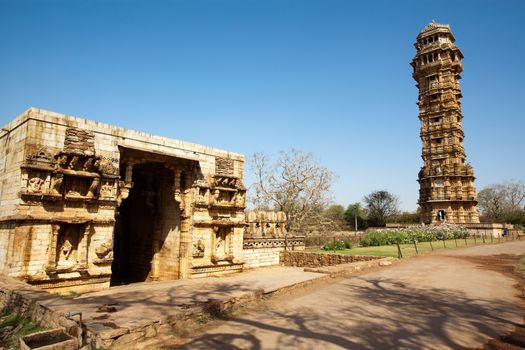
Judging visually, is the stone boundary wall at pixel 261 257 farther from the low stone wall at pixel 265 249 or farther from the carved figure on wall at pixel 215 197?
the carved figure on wall at pixel 215 197

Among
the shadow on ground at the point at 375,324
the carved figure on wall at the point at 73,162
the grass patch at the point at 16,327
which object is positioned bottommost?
the grass patch at the point at 16,327

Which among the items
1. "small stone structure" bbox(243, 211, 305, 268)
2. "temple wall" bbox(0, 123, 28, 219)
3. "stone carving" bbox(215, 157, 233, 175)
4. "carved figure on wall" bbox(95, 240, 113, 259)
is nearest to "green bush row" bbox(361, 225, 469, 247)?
"small stone structure" bbox(243, 211, 305, 268)

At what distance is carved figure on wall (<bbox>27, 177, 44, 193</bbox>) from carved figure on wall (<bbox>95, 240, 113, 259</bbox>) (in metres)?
2.69

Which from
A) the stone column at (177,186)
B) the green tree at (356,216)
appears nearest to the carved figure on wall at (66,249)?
the stone column at (177,186)

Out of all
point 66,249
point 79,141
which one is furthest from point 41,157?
point 66,249

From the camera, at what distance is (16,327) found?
7.42m

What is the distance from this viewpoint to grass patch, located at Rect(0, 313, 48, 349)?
22.5ft

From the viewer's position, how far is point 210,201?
15250 millimetres

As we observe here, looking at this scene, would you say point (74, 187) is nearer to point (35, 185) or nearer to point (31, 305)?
point (35, 185)

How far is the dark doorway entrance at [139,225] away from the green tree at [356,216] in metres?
45.5

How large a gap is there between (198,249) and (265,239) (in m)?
5.13

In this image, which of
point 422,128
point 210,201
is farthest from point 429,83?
point 210,201

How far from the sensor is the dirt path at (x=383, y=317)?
5973 millimetres

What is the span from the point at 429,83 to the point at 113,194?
144 ft
